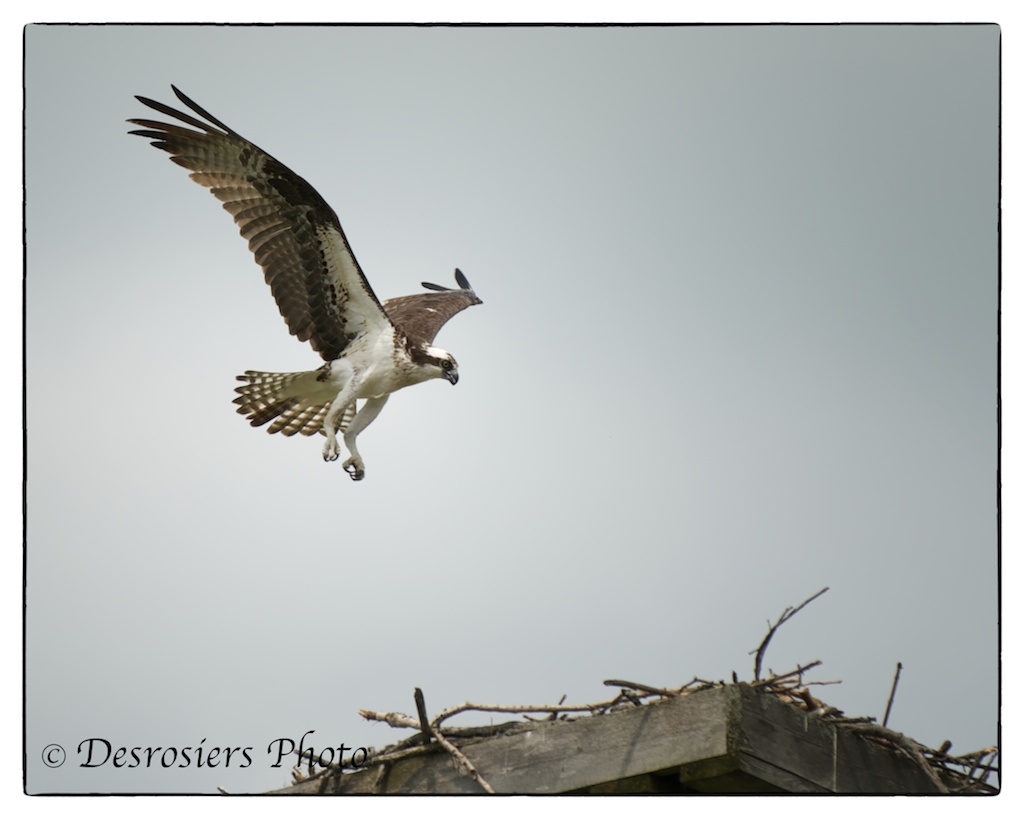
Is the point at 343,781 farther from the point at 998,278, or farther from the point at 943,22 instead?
the point at 943,22

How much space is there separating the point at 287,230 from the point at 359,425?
0.93 meters

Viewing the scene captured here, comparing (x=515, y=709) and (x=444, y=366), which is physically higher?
(x=444, y=366)

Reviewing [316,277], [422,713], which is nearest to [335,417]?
[316,277]

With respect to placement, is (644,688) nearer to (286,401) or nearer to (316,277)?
(316,277)

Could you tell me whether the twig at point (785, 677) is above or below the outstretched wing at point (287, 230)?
below

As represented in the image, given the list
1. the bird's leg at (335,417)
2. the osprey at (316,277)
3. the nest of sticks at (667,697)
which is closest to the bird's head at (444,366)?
the osprey at (316,277)

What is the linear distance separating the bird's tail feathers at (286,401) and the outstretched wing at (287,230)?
40 centimetres

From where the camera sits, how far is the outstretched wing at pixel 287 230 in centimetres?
632

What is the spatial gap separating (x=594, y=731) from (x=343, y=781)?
92 centimetres

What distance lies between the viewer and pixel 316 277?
6.48 meters

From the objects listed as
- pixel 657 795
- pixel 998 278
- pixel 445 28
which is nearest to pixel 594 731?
pixel 657 795

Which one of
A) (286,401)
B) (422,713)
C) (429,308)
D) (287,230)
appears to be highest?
(429,308)

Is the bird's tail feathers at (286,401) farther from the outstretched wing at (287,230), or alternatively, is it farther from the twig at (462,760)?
the twig at (462,760)

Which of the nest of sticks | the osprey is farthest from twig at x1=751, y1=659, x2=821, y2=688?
the osprey
